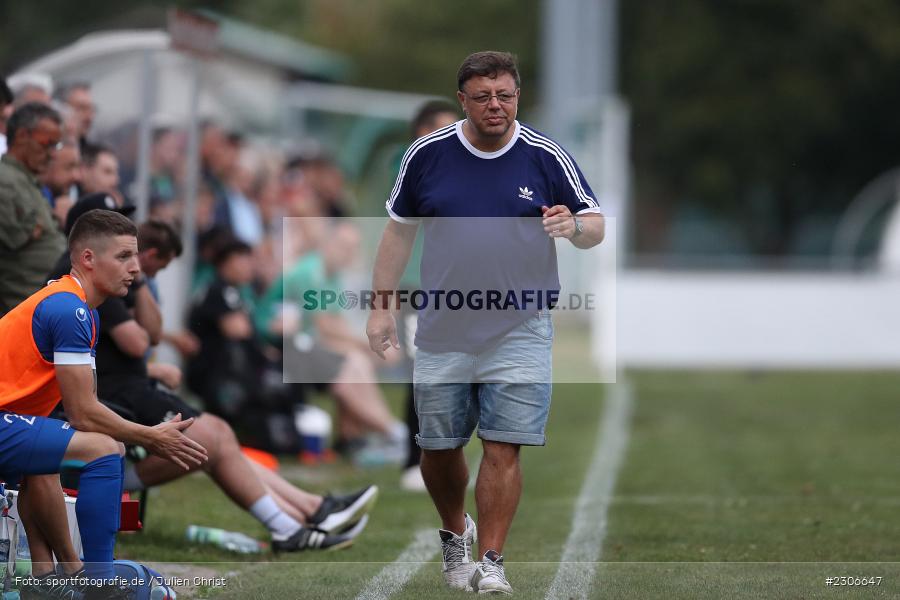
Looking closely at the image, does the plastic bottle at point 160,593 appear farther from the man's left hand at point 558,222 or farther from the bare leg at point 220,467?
the man's left hand at point 558,222

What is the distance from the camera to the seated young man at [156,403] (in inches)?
287

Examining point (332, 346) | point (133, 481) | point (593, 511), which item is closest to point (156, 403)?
point (133, 481)

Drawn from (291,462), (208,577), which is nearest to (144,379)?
(208,577)

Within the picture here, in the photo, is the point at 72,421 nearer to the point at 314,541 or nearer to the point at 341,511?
the point at 314,541

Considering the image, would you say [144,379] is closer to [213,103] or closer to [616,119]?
[213,103]

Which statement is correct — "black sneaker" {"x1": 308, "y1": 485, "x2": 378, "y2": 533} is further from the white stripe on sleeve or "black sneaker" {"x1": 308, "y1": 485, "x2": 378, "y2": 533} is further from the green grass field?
the white stripe on sleeve

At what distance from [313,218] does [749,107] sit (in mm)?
35848

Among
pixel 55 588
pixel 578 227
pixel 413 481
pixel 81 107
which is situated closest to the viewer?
pixel 55 588

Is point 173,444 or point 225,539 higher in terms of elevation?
point 173,444

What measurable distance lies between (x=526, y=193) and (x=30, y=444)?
2.25 meters

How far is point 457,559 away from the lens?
6441 millimetres

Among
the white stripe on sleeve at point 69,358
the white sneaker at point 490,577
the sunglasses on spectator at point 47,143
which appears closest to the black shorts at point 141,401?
the sunglasses on spectator at point 47,143

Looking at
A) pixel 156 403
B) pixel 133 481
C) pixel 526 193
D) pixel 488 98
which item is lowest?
pixel 133 481

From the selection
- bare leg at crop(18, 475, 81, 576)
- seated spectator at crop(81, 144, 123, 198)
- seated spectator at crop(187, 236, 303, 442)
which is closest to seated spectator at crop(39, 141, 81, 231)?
seated spectator at crop(81, 144, 123, 198)
